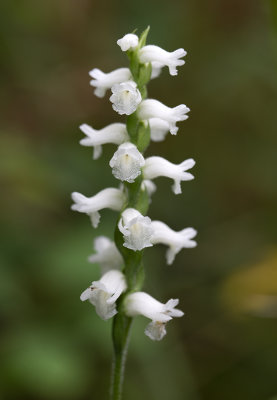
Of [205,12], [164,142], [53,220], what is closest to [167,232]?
[53,220]

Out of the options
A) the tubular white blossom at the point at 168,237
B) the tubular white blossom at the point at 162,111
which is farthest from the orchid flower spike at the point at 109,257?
the tubular white blossom at the point at 162,111

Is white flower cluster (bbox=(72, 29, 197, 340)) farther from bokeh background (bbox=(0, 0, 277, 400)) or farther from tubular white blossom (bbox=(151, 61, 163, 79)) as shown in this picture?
bokeh background (bbox=(0, 0, 277, 400))

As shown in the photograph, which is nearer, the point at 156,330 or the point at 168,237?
the point at 156,330

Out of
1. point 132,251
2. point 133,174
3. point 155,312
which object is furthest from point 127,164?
point 155,312

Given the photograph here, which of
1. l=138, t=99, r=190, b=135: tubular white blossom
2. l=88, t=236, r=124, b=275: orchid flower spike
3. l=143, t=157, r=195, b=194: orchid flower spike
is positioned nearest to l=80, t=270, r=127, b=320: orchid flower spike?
l=88, t=236, r=124, b=275: orchid flower spike

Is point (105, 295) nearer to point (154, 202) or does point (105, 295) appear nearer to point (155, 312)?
point (155, 312)

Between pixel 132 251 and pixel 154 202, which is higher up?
pixel 154 202
